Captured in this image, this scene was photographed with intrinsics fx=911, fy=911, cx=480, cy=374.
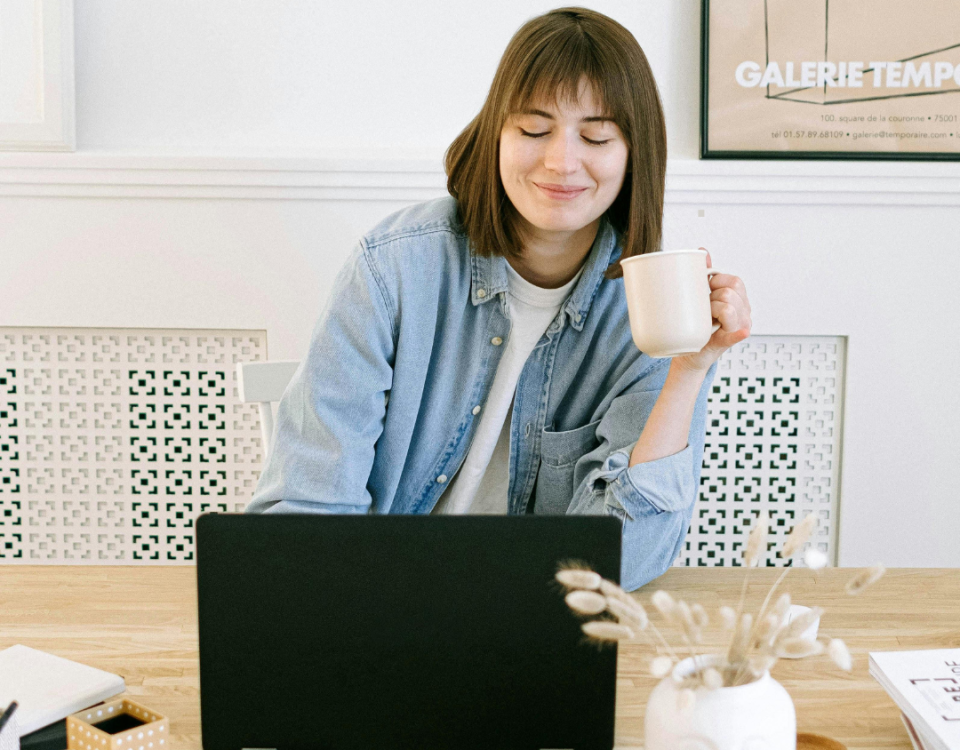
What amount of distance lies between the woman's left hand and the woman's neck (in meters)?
0.22

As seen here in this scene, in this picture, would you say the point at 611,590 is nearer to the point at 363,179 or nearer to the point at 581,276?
the point at 581,276

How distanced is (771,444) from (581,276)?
3.11 feet

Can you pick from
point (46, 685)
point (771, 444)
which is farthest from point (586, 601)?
point (771, 444)

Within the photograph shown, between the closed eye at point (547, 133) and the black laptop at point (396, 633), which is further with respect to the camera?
the closed eye at point (547, 133)

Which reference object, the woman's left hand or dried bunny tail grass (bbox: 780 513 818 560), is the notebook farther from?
the woman's left hand

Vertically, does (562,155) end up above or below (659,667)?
above

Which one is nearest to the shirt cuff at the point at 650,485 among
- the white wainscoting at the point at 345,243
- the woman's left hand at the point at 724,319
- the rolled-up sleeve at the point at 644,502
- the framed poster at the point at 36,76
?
the rolled-up sleeve at the point at 644,502

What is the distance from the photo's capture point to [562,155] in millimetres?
1065

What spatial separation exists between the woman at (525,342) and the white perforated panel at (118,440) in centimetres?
82

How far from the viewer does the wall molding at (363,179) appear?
182cm

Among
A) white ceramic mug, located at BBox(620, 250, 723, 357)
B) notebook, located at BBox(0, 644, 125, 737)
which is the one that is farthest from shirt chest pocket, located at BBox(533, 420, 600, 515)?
notebook, located at BBox(0, 644, 125, 737)

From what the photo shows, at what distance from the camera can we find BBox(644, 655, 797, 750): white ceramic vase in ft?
Answer: 1.84

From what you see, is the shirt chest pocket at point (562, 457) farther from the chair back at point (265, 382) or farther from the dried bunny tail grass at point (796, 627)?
the dried bunny tail grass at point (796, 627)

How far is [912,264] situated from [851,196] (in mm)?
196
